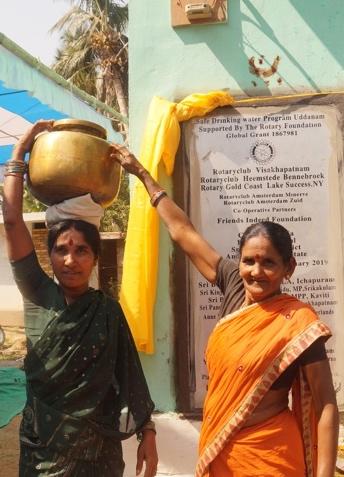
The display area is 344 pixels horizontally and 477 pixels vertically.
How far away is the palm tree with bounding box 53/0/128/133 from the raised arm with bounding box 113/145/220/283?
1462cm

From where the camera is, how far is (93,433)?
190 centimetres

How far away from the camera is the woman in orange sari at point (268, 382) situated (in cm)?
185

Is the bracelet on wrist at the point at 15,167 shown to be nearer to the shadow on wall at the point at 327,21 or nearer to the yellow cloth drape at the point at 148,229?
the yellow cloth drape at the point at 148,229

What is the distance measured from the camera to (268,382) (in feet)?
6.24

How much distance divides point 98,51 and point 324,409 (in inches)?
696

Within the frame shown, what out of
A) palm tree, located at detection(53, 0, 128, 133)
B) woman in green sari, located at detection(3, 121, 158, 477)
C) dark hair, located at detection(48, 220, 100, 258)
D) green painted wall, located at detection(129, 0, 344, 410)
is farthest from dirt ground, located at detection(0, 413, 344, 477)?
palm tree, located at detection(53, 0, 128, 133)

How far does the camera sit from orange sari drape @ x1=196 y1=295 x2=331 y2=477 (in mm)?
1885

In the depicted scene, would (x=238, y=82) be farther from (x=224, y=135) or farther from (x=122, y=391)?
(x=122, y=391)

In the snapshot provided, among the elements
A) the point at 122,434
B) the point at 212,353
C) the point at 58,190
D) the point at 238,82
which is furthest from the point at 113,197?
the point at 238,82

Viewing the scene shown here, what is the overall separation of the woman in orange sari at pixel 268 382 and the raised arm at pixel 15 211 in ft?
2.58

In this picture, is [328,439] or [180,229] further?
[180,229]

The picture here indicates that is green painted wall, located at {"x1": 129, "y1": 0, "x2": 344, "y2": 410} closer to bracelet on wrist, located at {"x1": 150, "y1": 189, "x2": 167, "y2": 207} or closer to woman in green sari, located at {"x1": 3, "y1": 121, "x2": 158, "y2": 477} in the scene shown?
bracelet on wrist, located at {"x1": 150, "y1": 189, "x2": 167, "y2": 207}

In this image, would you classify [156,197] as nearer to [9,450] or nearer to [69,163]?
[69,163]

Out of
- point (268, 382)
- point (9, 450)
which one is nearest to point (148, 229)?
point (268, 382)
